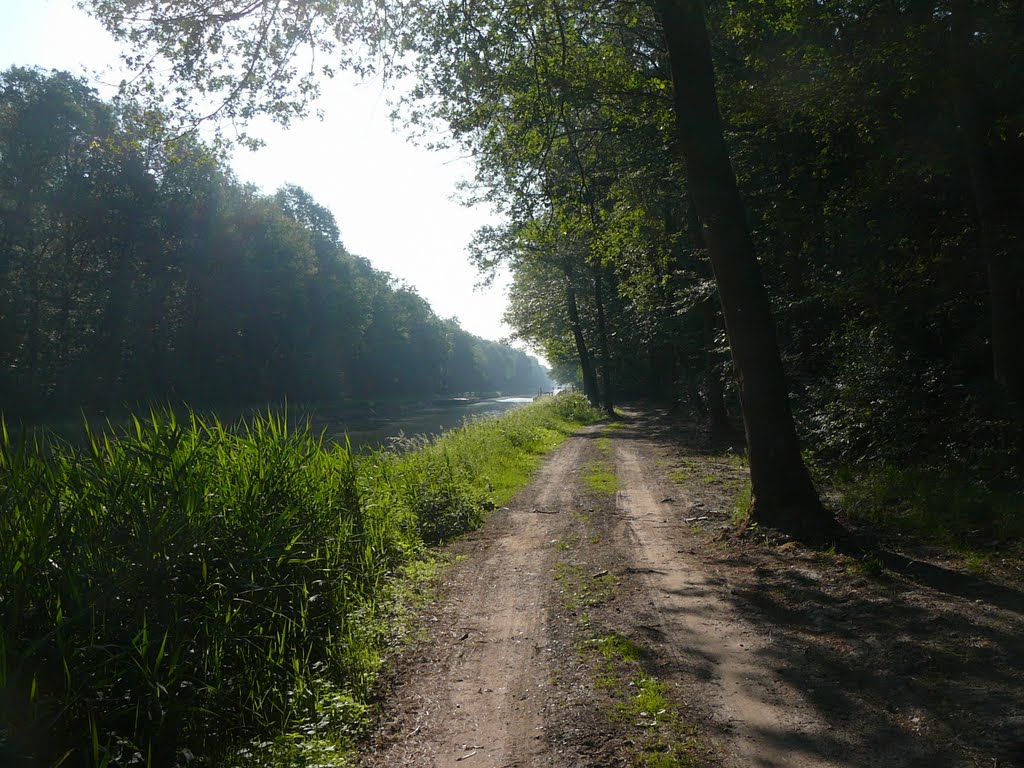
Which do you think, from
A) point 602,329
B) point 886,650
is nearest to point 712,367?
point 602,329

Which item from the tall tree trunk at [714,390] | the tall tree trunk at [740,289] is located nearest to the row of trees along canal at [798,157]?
the tall tree trunk at [740,289]

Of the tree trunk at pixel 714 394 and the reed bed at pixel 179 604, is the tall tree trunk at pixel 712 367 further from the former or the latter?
the reed bed at pixel 179 604

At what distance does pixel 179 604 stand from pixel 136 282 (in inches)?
1687

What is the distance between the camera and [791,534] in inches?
285

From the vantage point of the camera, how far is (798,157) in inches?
521

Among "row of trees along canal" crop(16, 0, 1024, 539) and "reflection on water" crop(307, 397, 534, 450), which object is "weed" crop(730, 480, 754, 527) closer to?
"row of trees along canal" crop(16, 0, 1024, 539)

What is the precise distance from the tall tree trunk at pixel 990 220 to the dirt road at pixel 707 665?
3.95 meters

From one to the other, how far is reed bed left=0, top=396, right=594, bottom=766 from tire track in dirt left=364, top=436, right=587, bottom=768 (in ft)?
1.30

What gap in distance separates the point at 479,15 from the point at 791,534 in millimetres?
7377

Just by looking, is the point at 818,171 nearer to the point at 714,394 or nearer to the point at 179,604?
the point at 714,394

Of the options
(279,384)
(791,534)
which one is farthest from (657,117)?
(279,384)

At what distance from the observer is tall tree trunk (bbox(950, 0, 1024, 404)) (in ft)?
27.8

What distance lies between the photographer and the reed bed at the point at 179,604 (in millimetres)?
3363

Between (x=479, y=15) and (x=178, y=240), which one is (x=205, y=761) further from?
(x=178, y=240)
